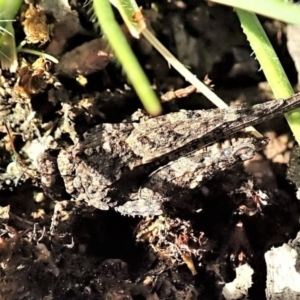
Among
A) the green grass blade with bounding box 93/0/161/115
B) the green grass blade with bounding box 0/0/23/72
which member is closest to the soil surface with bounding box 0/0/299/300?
the green grass blade with bounding box 0/0/23/72

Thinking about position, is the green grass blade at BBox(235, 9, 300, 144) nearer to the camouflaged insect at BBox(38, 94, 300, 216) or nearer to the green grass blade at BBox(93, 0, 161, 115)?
the camouflaged insect at BBox(38, 94, 300, 216)

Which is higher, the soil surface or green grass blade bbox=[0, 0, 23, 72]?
green grass blade bbox=[0, 0, 23, 72]

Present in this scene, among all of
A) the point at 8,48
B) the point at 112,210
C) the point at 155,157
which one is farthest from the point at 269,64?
the point at 8,48

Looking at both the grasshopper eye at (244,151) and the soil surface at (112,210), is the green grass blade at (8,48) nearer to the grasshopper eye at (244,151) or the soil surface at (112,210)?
the soil surface at (112,210)

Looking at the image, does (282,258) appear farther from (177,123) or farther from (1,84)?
(1,84)

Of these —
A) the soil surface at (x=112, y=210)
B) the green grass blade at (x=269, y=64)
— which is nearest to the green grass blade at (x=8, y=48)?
the soil surface at (x=112, y=210)

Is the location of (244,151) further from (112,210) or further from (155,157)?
(112,210)

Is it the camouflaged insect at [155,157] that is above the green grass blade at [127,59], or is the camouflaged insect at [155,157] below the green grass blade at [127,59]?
below

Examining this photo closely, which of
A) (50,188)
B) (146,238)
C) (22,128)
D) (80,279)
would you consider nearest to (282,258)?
(146,238)
